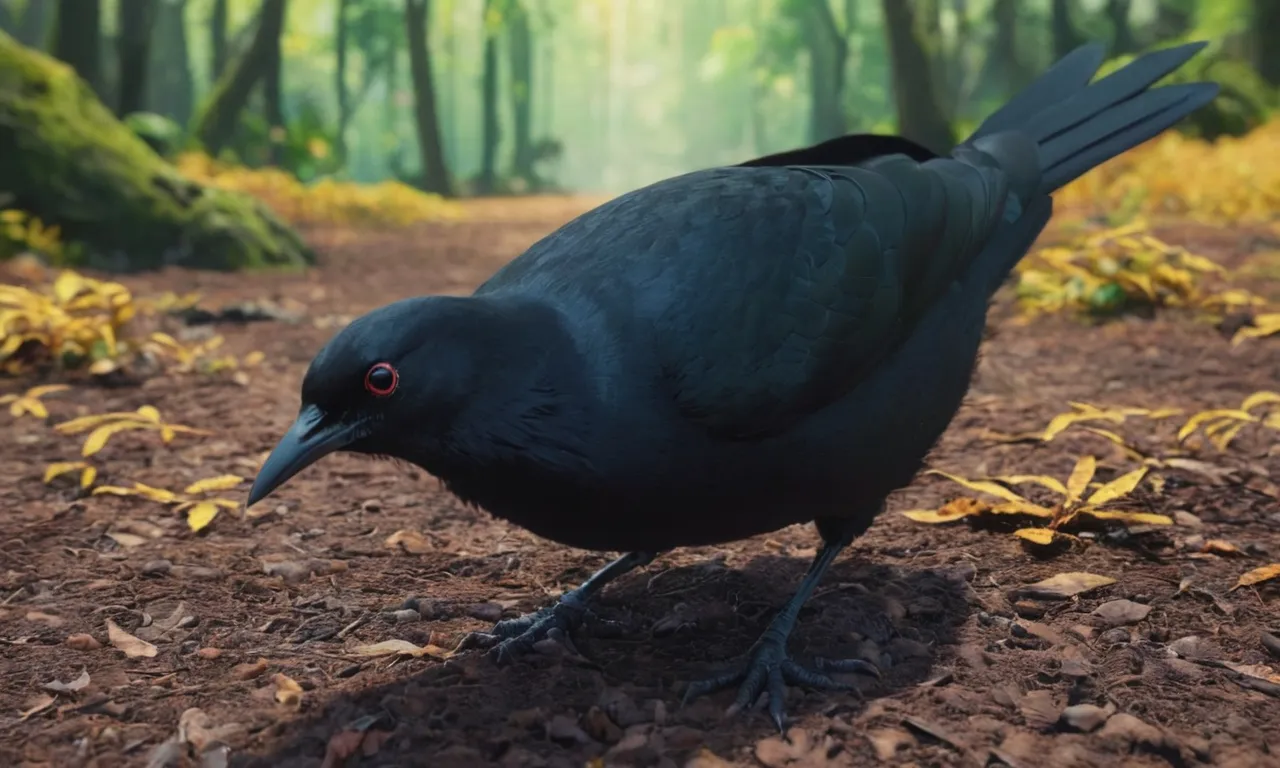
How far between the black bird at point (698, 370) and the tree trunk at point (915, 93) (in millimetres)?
11185

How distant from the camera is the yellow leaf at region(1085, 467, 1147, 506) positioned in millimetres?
3156

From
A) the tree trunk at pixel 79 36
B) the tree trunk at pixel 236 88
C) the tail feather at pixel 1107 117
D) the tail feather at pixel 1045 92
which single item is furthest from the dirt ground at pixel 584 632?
the tree trunk at pixel 236 88

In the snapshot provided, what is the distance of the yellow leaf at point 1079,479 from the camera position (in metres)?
3.18

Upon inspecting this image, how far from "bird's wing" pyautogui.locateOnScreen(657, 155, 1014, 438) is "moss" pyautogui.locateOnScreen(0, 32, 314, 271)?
7062mm

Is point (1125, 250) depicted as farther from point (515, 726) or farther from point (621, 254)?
point (515, 726)

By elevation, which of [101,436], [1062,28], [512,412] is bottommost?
[101,436]

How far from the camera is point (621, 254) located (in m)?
2.45

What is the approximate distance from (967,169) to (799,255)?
910mm

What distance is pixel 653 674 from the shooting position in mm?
2463

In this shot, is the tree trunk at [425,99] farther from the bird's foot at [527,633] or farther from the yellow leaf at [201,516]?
the bird's foot at [527,633]

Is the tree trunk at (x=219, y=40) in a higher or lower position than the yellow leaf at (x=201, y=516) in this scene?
higher

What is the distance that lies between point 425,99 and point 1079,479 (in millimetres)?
19762

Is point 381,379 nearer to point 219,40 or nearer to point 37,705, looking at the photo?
point 37,705

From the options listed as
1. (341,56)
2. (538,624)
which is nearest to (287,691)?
(538,624)
